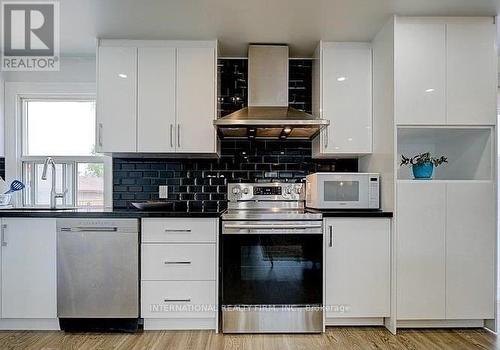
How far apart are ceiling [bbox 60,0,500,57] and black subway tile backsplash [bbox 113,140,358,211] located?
3.11 feet

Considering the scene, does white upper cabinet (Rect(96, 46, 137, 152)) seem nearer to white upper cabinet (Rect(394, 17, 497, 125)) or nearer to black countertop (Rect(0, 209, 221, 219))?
black countertop (Rect(0, 209, 221, 219))

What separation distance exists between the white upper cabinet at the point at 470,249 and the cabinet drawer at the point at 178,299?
173cm

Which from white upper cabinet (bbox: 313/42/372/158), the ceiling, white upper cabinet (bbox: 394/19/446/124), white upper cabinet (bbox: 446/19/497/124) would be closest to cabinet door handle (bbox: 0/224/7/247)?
the ceiling

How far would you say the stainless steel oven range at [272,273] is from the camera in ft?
8.80

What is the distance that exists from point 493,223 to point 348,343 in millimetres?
1352

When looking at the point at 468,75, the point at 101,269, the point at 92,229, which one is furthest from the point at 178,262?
the point at 468,75

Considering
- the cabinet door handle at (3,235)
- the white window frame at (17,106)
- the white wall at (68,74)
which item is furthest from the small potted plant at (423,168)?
the cabinet door handle at (3,235)

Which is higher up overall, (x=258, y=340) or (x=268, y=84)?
(x=268, y=84)

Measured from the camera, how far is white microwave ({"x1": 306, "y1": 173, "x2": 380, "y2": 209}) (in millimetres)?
2895

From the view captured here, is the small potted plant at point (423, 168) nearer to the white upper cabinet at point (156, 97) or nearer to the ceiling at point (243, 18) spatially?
the ceiling at point (243, 18)

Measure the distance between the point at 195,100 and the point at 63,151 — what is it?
4.78 feet

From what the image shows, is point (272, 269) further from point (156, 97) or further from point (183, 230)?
point (156, 97)

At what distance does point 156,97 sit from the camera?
10.1 feet

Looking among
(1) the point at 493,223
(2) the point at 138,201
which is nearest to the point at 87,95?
(2) the point at 138,201
